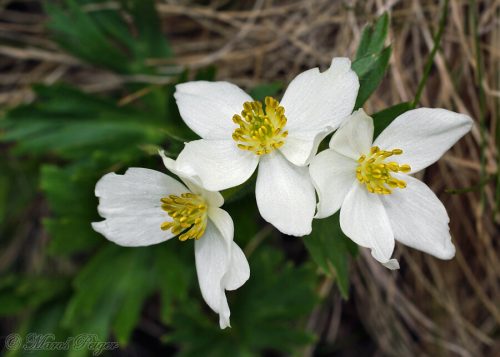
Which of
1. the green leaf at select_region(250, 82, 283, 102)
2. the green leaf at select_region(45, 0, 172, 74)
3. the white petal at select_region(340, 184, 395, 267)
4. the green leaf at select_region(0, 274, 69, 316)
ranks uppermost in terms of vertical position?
the white petal at select_region(340, 184, 395, 267)

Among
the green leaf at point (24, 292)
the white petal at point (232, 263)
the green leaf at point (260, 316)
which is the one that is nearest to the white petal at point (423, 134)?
the white petal at point (232, 263)

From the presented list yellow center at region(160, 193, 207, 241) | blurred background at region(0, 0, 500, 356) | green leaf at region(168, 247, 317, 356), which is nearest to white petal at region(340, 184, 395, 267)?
yellow center at region(160, 193, 207, 241)

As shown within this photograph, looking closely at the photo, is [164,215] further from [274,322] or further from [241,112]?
[274,322]

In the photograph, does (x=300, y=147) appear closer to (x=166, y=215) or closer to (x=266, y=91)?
(x=166, y=215)

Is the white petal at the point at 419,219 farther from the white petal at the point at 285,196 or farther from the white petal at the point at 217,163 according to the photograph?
the white petal at the point at 217,163

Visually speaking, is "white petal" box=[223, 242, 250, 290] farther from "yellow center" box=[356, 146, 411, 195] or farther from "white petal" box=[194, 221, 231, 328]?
"yellow center" box=[356, 146, 411, 195]

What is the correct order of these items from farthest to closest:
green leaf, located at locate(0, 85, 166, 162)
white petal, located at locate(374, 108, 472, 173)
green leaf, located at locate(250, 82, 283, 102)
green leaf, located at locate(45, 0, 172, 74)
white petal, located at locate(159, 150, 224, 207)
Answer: green leaf, located at locate(45, 0, 172, 74) < green leaf, located at locate(0, 85, 166, 162) < green leaf, located at locate(250, 82, 283, 102) < white petal, located at locate(374, 108, 472, 173) < white petal, located at locate(159, 150, 224, 207)

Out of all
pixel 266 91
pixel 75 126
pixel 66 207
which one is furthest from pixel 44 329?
pixel 266 91
